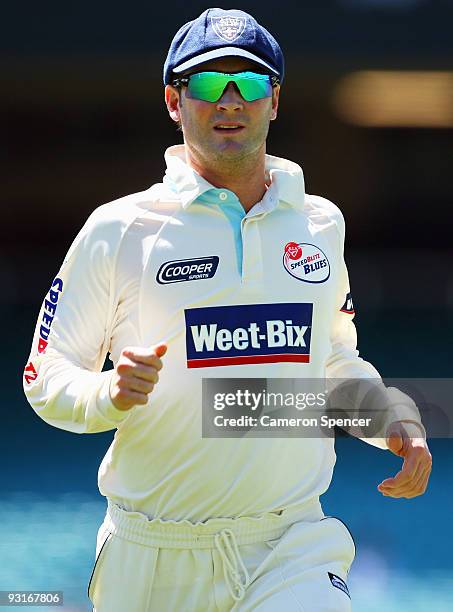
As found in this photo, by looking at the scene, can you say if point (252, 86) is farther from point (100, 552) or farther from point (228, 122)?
point (100, 552)

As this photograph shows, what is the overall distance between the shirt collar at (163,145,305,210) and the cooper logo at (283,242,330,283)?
0.33 feet

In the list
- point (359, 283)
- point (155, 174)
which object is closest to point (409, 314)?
point (359, 283)

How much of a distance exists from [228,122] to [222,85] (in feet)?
0.26

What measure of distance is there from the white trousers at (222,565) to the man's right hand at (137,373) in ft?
1.27

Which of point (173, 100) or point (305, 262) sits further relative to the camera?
point (173, 100)

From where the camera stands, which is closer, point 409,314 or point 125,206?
point 125,206

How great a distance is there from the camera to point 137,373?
2.14m

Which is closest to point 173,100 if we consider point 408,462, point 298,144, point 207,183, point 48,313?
point 207,183

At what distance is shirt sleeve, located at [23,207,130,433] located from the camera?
2.43 meters

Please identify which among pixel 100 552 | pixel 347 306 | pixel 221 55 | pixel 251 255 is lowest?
pixel 100 552

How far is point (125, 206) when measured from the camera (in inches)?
101

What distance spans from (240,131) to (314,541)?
0.87 metres

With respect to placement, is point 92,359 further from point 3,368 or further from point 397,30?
point 397,30

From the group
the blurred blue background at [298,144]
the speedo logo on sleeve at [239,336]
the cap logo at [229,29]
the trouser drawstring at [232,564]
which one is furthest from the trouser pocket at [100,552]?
Answer: the blurred blue background at [298,144]
